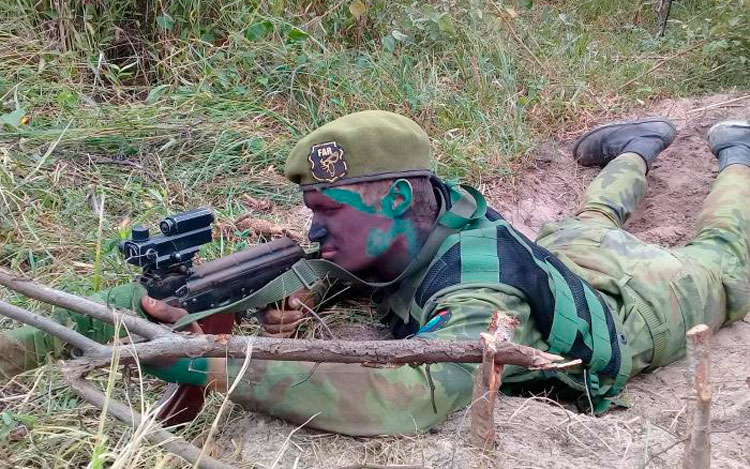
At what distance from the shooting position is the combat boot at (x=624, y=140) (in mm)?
4418

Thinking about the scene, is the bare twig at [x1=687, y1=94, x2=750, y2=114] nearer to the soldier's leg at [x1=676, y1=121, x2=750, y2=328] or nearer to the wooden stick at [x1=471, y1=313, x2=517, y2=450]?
the soldier's leg at [x1=676, y1=121, x2=750, y2=328]

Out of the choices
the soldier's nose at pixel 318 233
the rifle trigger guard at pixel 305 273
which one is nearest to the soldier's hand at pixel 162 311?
the rifle trigger guard at pixel 305 273

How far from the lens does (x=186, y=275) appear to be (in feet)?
7.67

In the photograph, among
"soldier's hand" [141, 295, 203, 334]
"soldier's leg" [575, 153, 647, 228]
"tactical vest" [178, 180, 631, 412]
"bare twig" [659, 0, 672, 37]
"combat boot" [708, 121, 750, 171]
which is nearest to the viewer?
"soldier's hand" [141, 295, 203, 334]

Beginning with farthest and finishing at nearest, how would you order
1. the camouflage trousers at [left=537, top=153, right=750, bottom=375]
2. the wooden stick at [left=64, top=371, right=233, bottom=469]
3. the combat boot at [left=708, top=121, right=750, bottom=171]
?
the combat boot at [left=708, top=121, right=750, bottom=171] → the camouflage trousers at [left=537, top=153, right=750, bottom=375] → the wooden stick at [left=64, top=371, right=233, bottom=469]

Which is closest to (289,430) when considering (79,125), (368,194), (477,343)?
(477,343)

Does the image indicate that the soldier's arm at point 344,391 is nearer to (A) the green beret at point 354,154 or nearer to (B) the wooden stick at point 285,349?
(B) the wooden stick at point 285,349

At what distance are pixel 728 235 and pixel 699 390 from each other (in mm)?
Answer: 2147

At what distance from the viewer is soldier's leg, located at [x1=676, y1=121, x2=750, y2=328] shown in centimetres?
341

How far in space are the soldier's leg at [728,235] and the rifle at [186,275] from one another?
1.73m

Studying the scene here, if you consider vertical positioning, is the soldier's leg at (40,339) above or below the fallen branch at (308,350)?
below

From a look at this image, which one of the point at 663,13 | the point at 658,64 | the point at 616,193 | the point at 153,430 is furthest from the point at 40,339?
the point at 663,13

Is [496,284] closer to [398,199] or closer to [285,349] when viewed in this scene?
[398,199]

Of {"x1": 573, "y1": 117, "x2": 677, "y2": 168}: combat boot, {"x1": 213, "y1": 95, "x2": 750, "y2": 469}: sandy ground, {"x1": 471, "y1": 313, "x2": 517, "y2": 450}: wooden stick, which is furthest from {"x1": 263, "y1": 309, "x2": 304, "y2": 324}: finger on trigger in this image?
{"x1": 573, "y1": 117, "x2": 677, "y2": 168}: combat boot
